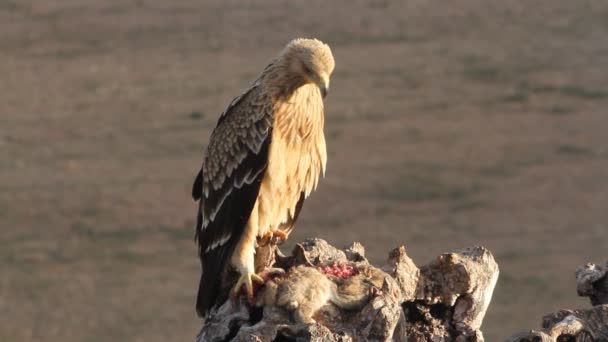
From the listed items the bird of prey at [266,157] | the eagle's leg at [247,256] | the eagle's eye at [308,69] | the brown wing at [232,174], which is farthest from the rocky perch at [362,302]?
the eagle's eye at [308,69]

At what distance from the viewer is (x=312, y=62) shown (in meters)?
8.31

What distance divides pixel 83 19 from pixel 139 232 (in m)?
10.4

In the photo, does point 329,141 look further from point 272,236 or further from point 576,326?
point 576,326

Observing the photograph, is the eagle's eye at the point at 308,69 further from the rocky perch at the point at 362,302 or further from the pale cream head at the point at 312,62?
the rocky perch at the point at 362,302

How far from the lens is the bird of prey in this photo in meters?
8.43

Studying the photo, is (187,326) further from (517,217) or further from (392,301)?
(392,301)

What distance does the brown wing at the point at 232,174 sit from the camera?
845cm

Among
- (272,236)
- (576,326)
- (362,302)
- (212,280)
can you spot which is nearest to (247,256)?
(212,280)

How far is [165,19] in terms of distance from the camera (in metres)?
28.4

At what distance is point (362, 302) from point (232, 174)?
2348 millimetres

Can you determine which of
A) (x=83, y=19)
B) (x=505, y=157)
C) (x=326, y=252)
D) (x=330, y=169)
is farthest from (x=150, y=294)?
(x=83, y=19)

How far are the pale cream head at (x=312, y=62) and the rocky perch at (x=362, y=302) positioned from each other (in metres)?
1.23

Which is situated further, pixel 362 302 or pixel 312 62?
pixel 312 62

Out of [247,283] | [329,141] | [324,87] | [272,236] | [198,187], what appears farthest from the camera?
[329,141]
